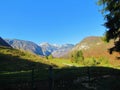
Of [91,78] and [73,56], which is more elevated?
[73,56]

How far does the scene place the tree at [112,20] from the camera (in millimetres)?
28938

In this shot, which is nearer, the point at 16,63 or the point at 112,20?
the point at 112,20

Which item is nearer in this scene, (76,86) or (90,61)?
(76,86)

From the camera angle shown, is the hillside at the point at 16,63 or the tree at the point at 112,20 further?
the hillside at the point at 16,63

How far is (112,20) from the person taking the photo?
96.7ft

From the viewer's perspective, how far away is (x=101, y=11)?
102ft

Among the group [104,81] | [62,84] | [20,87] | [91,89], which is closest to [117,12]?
[104,81]

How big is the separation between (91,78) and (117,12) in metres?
6.51

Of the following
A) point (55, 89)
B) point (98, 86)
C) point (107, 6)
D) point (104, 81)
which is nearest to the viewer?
point (55, 89)

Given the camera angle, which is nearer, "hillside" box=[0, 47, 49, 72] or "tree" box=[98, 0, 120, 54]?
"tree" box=[98, 0, 120, 54]

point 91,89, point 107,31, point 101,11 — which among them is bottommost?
point 91,89

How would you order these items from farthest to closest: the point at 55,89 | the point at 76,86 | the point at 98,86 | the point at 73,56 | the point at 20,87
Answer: the point at 73,56 < the point at 98,86 < the point at 76,86 < the point at 55,89 < the point at 20,87

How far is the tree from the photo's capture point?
28.9m

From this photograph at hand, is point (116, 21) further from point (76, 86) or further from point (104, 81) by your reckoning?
point (76, 86)
